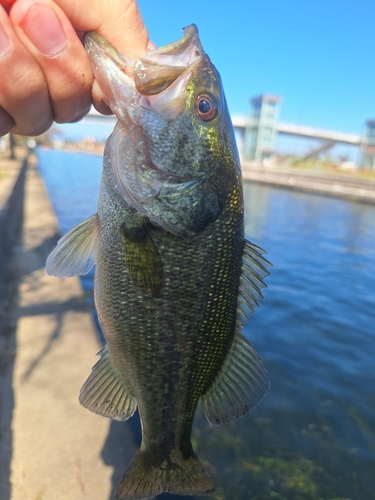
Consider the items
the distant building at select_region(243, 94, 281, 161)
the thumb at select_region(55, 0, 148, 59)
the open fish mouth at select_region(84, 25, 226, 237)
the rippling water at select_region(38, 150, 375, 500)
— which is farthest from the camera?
the distant building at select_region(243, 94, 281, 161)

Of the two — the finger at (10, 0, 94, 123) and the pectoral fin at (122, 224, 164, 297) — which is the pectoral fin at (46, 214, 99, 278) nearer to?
the pectoral fin at (122, 224, 164, 297)

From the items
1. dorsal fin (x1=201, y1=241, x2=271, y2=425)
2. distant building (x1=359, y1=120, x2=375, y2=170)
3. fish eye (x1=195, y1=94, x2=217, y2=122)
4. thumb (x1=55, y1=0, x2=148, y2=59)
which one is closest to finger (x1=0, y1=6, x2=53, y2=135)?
thumb (x1=55, y1=0, x2=148, y2=59)

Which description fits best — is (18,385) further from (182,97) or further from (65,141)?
(65,141)

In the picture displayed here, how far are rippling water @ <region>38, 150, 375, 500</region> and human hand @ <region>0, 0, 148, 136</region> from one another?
3380 millimetres

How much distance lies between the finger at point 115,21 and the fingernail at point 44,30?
3.9 inches

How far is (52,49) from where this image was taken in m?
1.38

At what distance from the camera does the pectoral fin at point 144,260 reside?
157 cm

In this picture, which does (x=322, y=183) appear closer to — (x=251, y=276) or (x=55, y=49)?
(x=251, y=276)

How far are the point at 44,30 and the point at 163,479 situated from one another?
2.03 meters

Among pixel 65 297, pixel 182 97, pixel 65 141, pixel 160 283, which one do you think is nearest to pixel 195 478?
pixel 160 283

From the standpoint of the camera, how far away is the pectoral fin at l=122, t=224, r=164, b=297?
1.57 metres

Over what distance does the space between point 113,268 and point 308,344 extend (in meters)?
5.16

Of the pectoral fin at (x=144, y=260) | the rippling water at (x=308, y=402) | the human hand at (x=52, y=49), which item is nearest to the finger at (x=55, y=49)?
the human hand at (x=52, y=49)

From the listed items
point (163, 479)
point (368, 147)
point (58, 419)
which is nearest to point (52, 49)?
point (163, 479)
